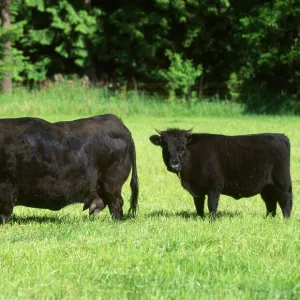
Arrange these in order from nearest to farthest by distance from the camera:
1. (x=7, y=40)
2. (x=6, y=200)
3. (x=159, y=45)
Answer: (x=6, y=200)
(x=7, y=40)
(x=159, y=45)

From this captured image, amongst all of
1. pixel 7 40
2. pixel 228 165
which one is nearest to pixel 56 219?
pixel 228 165

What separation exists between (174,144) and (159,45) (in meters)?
31.3

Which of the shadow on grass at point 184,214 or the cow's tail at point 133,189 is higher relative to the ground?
the cow's tail at point 133,189

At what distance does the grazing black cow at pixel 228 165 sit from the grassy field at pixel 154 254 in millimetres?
335

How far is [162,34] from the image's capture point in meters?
40.5

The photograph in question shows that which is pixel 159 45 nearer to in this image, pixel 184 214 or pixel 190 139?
pixel 190 139

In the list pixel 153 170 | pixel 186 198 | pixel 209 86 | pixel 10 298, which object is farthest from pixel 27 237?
pixel 209 86

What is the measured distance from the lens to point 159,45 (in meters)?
39.6

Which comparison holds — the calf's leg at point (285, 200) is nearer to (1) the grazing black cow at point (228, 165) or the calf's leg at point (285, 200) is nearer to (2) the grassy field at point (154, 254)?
(1) the grazing black cow at point (228, 165)

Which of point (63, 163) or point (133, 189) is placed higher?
point (63, 163)

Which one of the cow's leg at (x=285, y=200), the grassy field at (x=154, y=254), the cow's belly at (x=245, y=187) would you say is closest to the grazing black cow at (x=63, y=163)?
the grassy field at (x=154, y=254)

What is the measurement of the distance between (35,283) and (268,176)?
14.3ft

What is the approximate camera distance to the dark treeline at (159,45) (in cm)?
3528

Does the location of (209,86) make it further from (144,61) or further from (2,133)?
(2,133)
